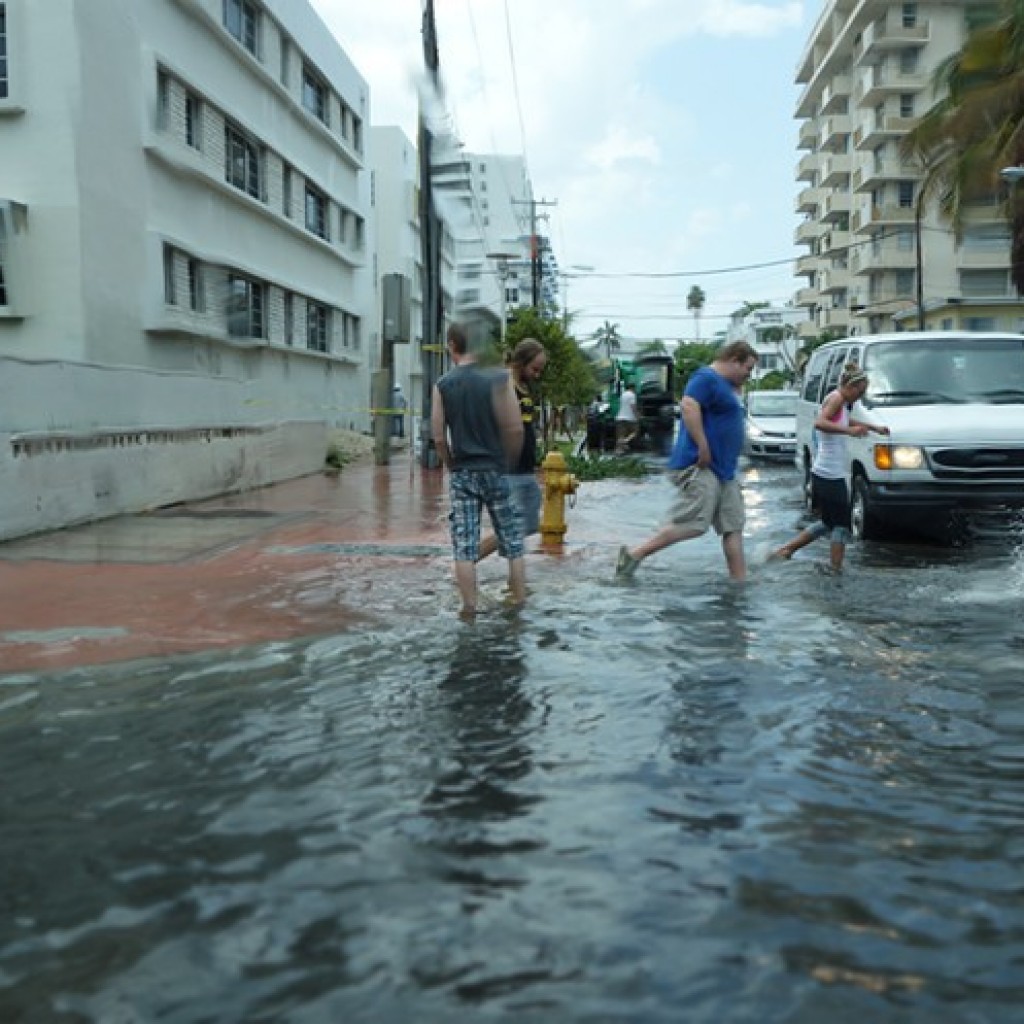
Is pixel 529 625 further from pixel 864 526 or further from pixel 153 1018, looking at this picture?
pixel 864 526

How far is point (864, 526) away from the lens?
1055 cm

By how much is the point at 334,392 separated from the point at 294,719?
2870 centimetres

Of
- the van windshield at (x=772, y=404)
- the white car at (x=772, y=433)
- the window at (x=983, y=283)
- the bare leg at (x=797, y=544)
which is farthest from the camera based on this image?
the window at (x=983, y=283)

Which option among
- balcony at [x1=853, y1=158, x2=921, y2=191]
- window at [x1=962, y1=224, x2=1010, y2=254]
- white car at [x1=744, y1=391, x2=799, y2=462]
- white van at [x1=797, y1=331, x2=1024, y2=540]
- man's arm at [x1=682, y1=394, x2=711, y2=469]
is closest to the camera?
man's arm at [x1=682, y1=394, x2=711, y2=469]

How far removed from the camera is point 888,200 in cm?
6397

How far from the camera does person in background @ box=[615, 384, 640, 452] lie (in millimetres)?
30078

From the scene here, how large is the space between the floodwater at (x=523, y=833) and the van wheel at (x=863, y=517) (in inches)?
162

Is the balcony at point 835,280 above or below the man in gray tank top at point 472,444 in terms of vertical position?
above

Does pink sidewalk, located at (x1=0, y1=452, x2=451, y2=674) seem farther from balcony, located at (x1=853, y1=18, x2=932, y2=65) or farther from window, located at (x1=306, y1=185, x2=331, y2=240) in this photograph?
balcony, located at (x1=853, y1=18, x2=932, y2=65)

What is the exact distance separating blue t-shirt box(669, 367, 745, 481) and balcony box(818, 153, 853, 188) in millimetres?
69264

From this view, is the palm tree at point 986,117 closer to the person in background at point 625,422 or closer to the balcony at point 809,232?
the person in background at point 625,422

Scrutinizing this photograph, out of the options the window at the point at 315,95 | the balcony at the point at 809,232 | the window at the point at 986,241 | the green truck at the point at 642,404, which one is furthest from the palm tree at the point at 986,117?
the balcony at the point at 809,232

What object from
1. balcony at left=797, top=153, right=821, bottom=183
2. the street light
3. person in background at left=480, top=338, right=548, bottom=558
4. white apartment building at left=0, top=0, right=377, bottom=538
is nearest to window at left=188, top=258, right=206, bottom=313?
white apartment building at left=0, top=0, right=377, bottom=538

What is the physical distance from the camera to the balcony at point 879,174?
62625mm
